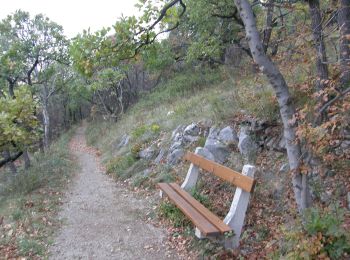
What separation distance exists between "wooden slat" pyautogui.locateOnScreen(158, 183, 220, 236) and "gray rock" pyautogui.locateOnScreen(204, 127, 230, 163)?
1307 millimetres

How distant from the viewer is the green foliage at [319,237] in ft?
11.3

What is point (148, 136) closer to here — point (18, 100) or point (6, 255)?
point (18, 100)

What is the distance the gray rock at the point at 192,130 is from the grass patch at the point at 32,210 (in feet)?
11.5

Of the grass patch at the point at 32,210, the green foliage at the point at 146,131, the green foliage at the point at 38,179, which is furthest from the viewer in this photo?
the green foliage at the point at 146,131

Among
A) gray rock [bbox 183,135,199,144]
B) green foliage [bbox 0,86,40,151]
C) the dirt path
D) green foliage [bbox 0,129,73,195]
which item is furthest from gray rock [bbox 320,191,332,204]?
green foliage [bbox 0,86,40,151]

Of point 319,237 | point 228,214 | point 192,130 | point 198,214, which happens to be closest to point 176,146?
point 192,130

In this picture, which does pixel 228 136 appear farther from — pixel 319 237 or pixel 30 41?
pixel 30 41

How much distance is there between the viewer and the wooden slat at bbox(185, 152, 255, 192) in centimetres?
475

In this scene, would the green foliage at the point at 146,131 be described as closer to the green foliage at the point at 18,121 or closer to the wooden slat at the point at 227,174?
the green foliage at the point at 18,121

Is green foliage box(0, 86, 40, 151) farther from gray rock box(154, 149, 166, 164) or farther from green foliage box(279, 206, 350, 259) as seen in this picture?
green foliage box(279, 206, 350, 259)

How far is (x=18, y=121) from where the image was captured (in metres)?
10.5

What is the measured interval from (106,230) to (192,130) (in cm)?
380

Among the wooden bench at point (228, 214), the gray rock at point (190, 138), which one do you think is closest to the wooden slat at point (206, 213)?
the wooden bench at point (228, 214)

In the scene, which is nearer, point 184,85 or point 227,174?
point 227,174
